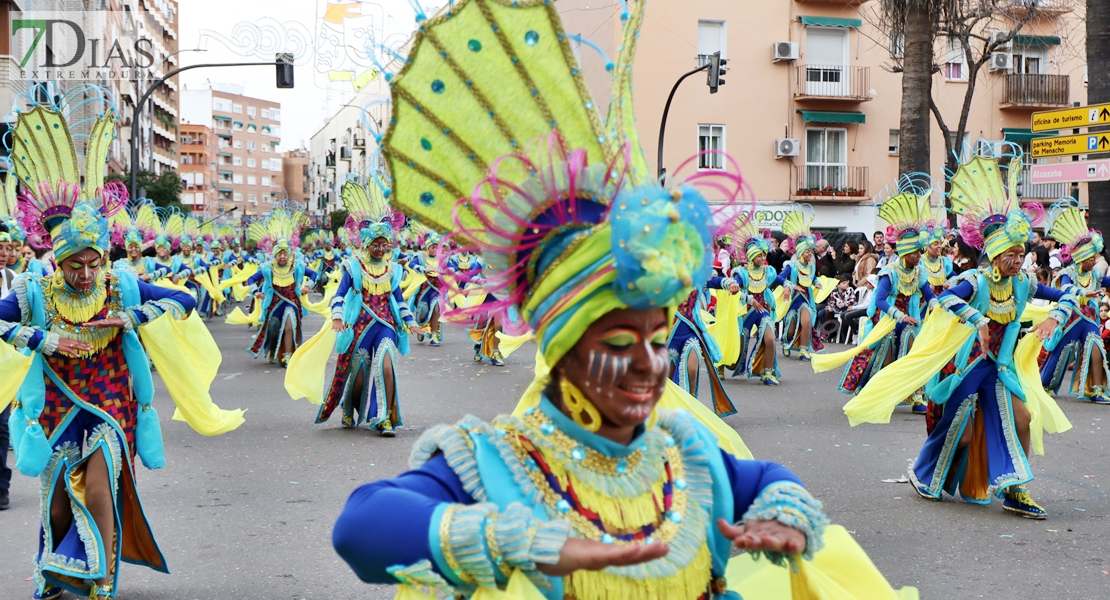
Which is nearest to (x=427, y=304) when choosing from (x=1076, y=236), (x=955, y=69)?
(x=1076, y=236)

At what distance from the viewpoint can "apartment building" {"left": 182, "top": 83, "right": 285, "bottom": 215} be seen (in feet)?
457

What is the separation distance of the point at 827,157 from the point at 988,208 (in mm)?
27628

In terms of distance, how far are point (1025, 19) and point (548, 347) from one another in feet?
75.5

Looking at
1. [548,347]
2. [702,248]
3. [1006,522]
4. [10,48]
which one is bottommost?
[1006,522]

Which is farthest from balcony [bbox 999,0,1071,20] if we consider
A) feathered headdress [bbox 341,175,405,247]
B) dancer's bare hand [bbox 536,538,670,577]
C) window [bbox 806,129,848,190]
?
dancer's bare hand [bbox 536,538,670,577]

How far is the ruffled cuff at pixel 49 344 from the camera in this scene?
5250 mm

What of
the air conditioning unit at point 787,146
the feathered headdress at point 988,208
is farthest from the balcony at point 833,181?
the feathered headdress at point 988,208

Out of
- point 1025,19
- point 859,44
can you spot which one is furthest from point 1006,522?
point 859,44

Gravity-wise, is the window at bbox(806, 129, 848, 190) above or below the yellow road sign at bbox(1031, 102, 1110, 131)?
above

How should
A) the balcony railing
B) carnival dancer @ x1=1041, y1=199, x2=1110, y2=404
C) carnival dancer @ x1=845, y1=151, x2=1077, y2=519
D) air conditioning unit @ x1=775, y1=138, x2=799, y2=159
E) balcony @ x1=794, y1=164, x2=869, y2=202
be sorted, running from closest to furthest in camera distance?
carnival dancer @ x1=845, y1=151, x2=1077, y2=519 → carnival dancer @ x1=1041, y1=199, x2=1110, y2=404 → air conditioning unit @ x1=775, y1=138, x2=799, y2=159 → balcony @ x1=794, y1=164, x2=869, y2=202 → the balcony railing

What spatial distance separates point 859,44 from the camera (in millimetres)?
33844

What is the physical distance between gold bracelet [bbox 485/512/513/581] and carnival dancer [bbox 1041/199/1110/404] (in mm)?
11730

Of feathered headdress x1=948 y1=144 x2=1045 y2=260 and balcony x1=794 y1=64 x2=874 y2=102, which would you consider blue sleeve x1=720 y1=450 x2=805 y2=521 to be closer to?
feathered headdress x1=948 y1=144 x2=1045 y2=260

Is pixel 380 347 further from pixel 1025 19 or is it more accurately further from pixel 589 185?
pixel 1025 19
